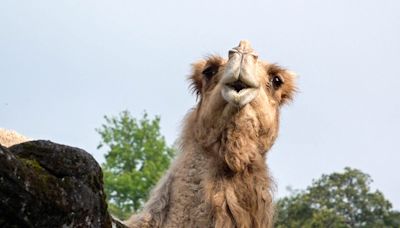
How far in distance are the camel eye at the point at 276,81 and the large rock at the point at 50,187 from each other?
141 inches

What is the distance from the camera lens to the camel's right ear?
24.7 feet

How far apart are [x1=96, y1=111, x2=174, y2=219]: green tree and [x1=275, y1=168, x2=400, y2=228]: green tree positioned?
5694mm

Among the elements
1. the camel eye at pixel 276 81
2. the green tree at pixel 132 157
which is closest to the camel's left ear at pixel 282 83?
the camel eye at pixel 276 81

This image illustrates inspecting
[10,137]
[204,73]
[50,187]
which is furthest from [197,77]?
[50,187]

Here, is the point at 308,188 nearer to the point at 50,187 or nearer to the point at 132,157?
the point at 132,157

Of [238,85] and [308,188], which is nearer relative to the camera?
[238,85]

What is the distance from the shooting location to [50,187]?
3.64 meters

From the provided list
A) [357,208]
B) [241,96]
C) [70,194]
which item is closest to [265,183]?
[241,96]

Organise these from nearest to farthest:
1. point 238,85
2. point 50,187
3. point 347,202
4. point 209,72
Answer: point 50,187, point 238,85, point 209,72, point 347,202

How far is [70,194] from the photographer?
3707 mm

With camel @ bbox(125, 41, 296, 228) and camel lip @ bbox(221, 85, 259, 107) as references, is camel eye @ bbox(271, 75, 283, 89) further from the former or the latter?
camel lip @ bbox(221, 85, 259, 107)

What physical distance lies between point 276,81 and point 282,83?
77mm

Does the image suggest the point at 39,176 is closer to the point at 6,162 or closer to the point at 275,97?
the point at 6,162

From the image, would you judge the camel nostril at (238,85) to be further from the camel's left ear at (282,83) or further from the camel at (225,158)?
the camel's left ear at (282,83)
